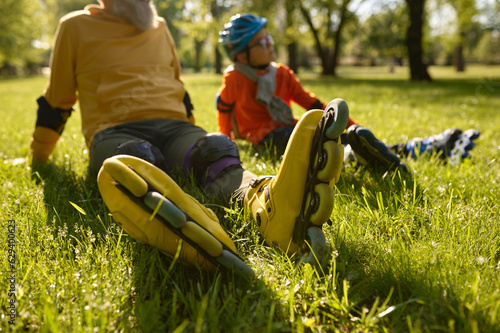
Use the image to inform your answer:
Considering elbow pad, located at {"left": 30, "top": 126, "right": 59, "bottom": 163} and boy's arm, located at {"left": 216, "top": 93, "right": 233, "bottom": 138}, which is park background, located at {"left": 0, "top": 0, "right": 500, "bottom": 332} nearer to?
elbow pad, located at {"left": 30, "top": 126, "right": 59, "bottom": 163}

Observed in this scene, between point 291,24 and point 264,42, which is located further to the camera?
point 291,24

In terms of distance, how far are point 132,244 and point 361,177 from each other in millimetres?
1477

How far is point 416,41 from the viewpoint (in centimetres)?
1296

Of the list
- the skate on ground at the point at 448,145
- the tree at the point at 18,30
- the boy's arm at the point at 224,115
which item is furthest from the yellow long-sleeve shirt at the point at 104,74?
the tree at the point at 18,30

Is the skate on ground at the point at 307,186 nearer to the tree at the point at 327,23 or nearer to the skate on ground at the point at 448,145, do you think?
the skate on ground at the point at 448,145

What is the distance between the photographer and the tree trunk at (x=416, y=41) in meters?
12.6

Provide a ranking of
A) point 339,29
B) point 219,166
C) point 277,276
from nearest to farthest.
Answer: point 277,276 → point 219,166 → point 339,29

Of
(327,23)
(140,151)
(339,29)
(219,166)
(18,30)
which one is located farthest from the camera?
(18,30)

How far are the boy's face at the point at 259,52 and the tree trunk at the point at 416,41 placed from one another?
1183 centimetres

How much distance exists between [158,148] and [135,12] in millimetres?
933

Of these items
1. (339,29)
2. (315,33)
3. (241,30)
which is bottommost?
(241,30)

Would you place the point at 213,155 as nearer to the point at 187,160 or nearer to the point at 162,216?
the point at 187,160

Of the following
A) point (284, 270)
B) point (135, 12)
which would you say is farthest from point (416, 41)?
point (284, 270)

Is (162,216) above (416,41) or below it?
below
